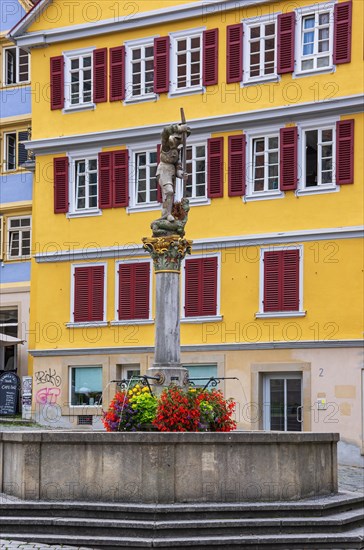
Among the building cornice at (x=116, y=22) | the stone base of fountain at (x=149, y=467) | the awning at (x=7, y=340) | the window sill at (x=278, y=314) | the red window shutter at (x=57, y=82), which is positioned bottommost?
the stone base of fountain at (x=149, y=467)

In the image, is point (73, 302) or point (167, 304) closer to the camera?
point (167, 304)

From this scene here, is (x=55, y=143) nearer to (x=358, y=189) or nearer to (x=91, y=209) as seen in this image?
(x=91, y=209)

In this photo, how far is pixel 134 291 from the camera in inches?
1313

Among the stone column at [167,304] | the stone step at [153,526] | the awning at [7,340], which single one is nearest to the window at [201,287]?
the awning at [7,340]

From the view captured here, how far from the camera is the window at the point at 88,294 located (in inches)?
1336

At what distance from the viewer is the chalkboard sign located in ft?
118

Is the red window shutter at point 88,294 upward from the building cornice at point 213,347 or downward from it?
upward

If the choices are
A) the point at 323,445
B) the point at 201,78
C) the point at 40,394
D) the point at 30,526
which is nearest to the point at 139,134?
the point at 201,78

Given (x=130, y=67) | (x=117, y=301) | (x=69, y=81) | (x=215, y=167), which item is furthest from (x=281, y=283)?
(x=69, y=81)

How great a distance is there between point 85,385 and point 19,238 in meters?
7.59

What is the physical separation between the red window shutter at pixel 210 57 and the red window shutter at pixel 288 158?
2714 millimetres

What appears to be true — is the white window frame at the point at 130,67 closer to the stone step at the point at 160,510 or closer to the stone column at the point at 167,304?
the stone column at the point at 167,304

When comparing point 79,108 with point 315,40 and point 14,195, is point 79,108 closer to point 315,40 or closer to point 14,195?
point 14,195

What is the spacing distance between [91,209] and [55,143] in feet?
7.07
